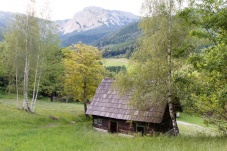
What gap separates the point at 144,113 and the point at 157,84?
5110mm

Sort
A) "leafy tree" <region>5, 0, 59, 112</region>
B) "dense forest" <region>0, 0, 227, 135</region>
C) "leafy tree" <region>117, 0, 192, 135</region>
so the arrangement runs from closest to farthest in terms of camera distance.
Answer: "dense forest" <region>0, 0, 227, 135</region> → "leafy tree" <region>117, 0, 192, 135</region> → "leafy tree" <region>5, 0, 59, 112</region>

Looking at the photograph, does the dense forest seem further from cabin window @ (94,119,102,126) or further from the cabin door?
cabin window @ (94,119,102,126)

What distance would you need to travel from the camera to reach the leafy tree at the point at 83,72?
3309 cm

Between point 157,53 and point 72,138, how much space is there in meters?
8.52

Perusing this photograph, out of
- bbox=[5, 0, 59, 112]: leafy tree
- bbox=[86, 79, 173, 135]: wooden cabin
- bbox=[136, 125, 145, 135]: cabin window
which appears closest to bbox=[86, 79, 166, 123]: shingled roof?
bbox=[86, 79, 173, 135]: wooden cabin

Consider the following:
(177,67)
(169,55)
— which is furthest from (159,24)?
(177,67)

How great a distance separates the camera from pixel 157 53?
1593 centimetres

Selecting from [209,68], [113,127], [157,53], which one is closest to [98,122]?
[113,127]

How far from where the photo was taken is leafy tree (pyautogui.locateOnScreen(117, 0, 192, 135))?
1574cm

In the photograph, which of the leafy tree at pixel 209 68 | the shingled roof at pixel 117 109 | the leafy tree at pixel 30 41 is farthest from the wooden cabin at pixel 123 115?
the leafy tree at pixel 30 41

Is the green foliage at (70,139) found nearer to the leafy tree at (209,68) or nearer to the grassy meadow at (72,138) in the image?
the grassy meadow at (72,138)

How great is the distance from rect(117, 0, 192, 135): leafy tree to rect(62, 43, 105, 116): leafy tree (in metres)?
17.1

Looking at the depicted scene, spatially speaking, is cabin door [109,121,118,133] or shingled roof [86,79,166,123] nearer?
shingled roof [86,79,166,123]

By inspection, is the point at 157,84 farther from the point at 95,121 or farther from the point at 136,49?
the point at 95,121
